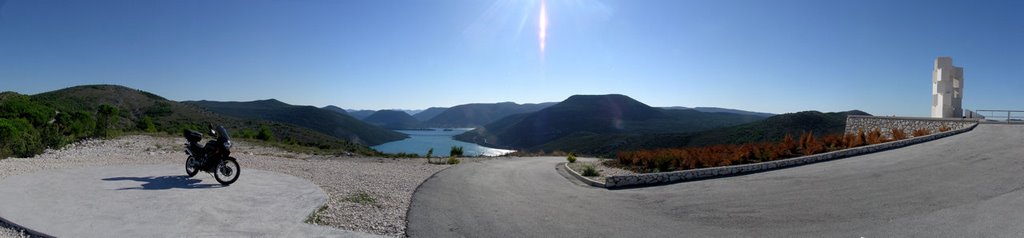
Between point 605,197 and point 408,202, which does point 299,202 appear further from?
point 605,197

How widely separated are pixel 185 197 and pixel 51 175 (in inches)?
154

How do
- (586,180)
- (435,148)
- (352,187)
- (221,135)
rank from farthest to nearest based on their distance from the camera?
(435,148) < (586,180) < (352,187) < (221,135)

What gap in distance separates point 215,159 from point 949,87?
3060 cm

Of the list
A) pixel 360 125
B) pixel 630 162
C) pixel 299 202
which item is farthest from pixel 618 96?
pixel 299 202

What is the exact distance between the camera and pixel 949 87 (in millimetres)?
22844

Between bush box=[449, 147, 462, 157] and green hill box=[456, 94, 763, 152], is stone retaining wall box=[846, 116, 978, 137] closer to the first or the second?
bush box=[449, 147, 462, 157]

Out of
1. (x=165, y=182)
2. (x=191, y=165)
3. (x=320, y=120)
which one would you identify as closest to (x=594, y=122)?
(x=320, y=120)

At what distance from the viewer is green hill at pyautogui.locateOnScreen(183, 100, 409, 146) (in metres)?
101

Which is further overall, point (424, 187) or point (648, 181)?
point (648, 181)

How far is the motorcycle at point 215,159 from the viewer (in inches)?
358

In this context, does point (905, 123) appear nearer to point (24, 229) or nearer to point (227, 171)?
point (227, 171)

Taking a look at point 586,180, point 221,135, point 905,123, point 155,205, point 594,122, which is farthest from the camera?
point 594,122

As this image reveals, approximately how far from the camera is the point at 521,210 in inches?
341

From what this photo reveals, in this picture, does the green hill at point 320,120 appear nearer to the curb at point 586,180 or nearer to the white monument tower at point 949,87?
the curb at point 586,180
